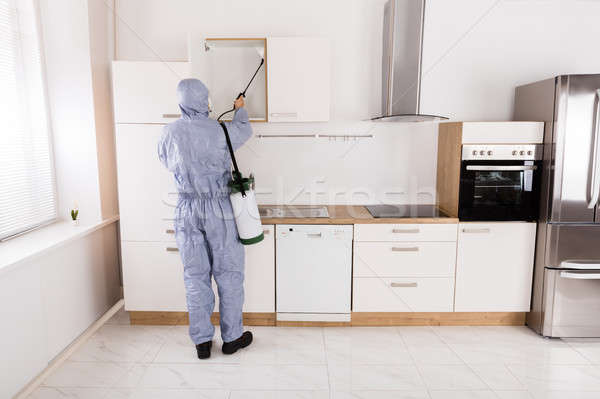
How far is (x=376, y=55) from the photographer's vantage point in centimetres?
302

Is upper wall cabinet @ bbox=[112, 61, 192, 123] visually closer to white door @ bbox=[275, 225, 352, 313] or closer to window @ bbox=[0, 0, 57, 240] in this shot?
window @ bbox=[0, 0, 57, 240]

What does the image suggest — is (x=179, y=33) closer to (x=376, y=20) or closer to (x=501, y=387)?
(x=376, y=20)

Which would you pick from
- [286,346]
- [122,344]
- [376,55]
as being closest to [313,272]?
[286,346]

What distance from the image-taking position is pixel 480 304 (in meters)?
2.76

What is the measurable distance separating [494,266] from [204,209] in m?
2.06

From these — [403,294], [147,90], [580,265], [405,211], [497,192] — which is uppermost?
[147,90]

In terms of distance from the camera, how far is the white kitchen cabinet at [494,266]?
107 inches

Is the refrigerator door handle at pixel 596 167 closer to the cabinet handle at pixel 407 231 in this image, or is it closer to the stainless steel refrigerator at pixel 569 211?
the stainless steel refrigerator at pixel 569 211

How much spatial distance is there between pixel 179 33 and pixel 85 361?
241cm

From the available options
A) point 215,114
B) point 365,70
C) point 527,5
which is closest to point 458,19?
point 527,5

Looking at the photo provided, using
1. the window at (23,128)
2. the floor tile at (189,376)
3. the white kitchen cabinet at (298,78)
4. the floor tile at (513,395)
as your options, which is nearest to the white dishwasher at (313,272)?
the floor tile at (189,376)

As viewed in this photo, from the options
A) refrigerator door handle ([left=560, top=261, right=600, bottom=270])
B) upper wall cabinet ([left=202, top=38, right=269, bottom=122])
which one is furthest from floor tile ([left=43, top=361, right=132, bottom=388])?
refrigerator door handle ([left=560, top=261, right=600, bottom=270])

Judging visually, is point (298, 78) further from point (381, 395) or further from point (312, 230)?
point (381, 395)

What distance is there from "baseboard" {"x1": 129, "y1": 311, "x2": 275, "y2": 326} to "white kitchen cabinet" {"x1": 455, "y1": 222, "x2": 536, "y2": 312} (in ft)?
4.60
